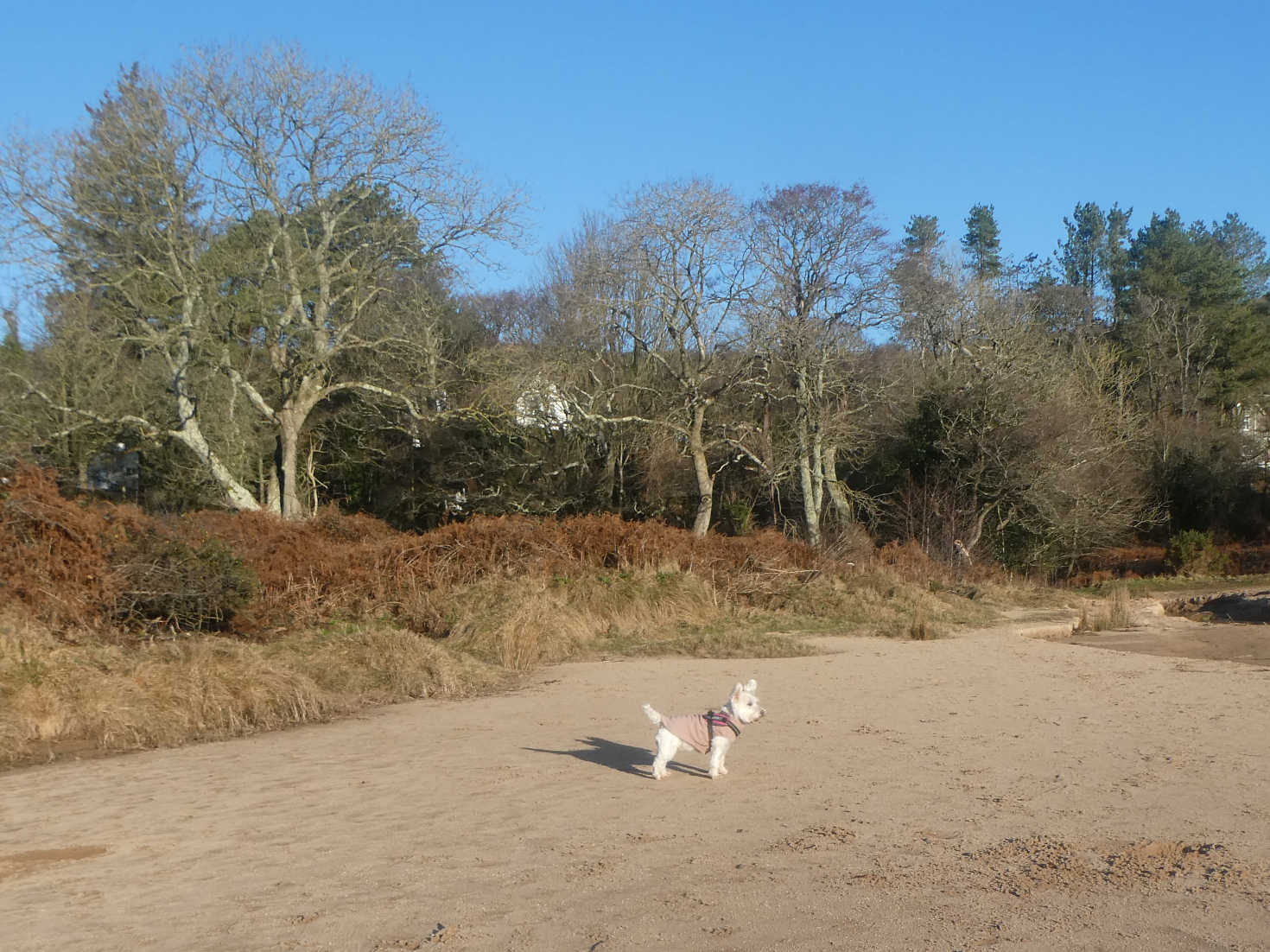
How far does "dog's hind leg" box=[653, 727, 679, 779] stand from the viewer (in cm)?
889

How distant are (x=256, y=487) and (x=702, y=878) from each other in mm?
32651

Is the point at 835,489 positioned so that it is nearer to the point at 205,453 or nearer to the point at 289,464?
the point at 289,464

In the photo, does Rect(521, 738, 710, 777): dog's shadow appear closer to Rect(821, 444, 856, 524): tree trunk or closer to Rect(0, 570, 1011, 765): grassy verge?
Rect(0, 570, 1011, 765): grassy verge

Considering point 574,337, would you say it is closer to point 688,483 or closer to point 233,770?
point 688,483

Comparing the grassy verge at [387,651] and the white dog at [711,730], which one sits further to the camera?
the grassy verge at [387,651]

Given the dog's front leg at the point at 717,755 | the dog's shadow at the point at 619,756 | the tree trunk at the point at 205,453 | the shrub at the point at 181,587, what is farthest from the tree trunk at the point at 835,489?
the dog's front leg at the point at 717,755

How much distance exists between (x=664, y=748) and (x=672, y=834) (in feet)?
4.66

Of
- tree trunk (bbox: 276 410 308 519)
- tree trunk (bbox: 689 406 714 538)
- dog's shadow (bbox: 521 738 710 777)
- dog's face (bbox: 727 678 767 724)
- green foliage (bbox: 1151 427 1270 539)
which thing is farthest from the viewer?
green foliage (bbox: 1151 427 1270 539)

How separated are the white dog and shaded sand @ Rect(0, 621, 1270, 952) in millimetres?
279

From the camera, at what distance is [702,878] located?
6.45m

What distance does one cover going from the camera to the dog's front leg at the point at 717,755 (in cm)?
890

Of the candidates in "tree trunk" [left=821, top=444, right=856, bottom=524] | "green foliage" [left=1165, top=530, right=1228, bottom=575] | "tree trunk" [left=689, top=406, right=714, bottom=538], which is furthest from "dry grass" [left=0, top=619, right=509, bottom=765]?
"green foliage" [left=1165, top=530, right=1228, bottom=575]

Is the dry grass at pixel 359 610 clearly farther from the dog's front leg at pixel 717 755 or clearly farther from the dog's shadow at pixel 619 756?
the dog's front leg at pixel 717 755

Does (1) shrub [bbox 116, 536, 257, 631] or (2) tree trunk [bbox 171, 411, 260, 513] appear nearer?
(1) shrub [bbox 116, 536, 257, 631]
